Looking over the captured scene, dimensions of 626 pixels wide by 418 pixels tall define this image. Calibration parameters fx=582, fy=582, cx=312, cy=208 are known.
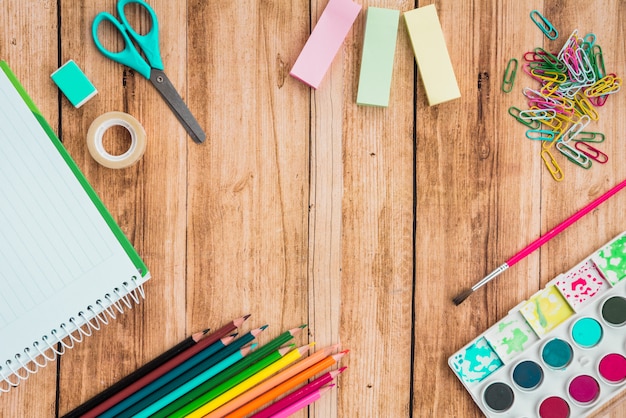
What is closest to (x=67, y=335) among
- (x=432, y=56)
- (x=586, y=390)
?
(x=432, y=56)

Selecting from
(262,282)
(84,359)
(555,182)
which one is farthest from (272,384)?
(555,182)

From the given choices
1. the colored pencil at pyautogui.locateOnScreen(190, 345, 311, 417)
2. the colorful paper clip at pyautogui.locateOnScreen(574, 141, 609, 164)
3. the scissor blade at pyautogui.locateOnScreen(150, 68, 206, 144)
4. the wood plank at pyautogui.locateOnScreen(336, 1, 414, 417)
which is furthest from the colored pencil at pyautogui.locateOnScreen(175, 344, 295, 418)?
the colorful paper clip at pyautogui.locateOnScreen(574, 141, 609, 164)

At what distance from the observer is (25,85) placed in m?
0.88

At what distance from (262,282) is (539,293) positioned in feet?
1.43

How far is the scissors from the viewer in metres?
0.87

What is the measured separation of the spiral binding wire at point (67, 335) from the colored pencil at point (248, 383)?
191mm

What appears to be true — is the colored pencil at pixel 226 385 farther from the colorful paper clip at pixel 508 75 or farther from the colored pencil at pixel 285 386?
the colorful paper clip at pixel 508 75

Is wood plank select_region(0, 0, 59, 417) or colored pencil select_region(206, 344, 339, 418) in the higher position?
wood plank select_region(0, 0, 59, 417)

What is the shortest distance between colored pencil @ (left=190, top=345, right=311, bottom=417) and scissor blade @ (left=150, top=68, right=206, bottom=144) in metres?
0.36

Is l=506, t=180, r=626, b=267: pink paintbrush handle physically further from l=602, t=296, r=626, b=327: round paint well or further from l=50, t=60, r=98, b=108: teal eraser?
l=50, t=60, r=98, b=108: teal eraser

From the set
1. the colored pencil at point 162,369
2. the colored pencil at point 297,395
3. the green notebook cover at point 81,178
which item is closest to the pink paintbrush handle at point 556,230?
the colored pencil at point 297,395

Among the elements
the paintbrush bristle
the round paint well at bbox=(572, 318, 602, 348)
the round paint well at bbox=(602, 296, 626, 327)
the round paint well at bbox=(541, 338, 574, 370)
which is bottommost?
the round paint well at bbox=(541, 338, 574, 370)

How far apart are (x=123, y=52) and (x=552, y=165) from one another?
0.69 meters

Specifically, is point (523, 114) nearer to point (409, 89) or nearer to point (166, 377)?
point (409, 89)
